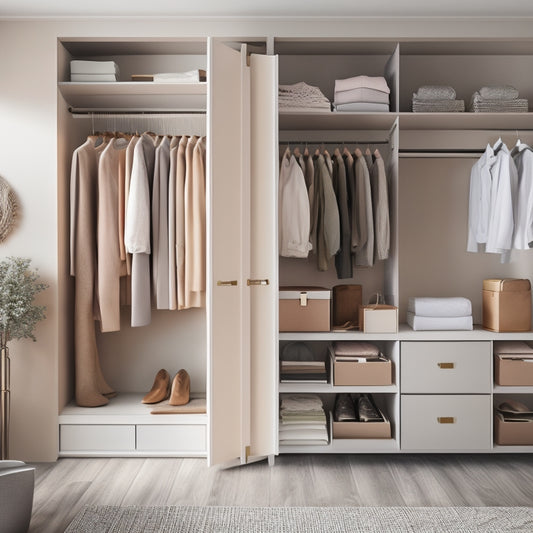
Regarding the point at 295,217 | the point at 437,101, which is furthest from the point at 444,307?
the point at 437,101

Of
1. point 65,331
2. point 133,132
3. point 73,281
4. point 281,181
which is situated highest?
point 133,132

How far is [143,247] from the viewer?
3.38 m

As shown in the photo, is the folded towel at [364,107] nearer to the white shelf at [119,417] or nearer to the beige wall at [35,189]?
the beige wall at [35,189]

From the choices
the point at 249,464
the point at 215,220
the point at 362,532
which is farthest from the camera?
the point at 249,464

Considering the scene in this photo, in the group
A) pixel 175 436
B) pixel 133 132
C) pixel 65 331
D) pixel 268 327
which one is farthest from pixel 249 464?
pixel 133 132

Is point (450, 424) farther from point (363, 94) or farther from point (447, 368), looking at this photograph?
point (363, 94)

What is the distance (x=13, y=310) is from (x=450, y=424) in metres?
2.51

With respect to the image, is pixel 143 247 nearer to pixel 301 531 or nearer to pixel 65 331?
pixel 65 331

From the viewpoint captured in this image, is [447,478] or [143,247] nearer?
[447,478]

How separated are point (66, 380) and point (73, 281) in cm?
61

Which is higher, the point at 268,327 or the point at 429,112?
the point at 429,112

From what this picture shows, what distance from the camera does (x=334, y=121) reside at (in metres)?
3.57

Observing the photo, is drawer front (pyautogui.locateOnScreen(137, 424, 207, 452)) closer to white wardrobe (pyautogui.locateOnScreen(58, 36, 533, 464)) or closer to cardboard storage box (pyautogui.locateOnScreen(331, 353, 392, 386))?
white wardrobe (pyautogui.locateOnScreen(58, 36, 533, 464))

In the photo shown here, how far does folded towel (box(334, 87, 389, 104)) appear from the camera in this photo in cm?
344
